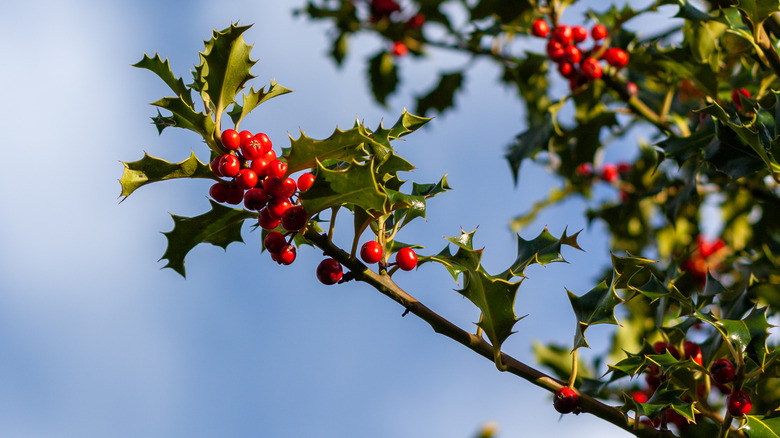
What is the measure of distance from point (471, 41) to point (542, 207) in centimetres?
146

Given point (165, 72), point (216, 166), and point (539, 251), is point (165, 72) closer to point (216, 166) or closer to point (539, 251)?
point (216, 166)

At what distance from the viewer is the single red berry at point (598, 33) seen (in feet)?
10.3

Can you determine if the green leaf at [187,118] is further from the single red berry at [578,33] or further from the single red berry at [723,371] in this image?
the single red berry at [578,33]

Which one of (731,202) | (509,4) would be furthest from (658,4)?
(731,202)

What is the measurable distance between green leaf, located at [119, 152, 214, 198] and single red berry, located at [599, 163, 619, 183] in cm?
338

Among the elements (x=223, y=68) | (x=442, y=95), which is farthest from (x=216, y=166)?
(x=442, y=95)

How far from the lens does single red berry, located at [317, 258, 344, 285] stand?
1652 mm

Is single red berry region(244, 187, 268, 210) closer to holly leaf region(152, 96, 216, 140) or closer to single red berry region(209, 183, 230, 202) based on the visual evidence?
single red berry region(209, 183, 230, 202)

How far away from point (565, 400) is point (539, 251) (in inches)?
14.9

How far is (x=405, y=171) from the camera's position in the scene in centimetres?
165

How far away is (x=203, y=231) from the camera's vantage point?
1.77m

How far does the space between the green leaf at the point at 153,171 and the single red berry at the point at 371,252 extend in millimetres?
398

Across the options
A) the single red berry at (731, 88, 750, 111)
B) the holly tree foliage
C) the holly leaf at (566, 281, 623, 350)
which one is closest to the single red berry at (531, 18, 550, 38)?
the holly tree foliage

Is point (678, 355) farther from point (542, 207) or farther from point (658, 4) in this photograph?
point (542, 207)
